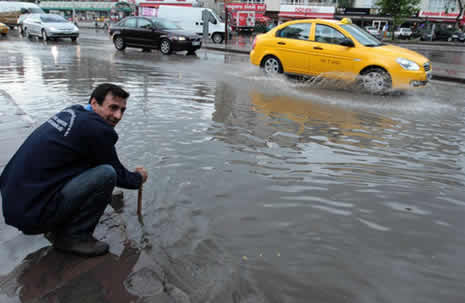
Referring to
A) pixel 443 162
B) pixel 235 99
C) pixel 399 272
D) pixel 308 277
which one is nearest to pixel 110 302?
pixel 308 277

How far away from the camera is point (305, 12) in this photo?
56.7 meters

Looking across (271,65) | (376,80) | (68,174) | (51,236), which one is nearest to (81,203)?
(68,174)

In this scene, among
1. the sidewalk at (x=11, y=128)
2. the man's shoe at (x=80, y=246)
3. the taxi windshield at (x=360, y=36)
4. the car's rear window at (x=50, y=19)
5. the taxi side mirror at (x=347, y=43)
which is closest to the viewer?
the man's shoe at (x=80, y=246)

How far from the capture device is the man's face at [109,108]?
2.53 meters

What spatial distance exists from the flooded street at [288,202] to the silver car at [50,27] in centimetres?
1799

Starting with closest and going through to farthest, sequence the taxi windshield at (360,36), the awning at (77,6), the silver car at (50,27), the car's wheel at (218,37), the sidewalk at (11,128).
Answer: the sidewalk at (11,128) → the taxi windshield at (360,36) → the silver car at (50,27) → the car's wheel at (218,37) → the awning at (77,6)

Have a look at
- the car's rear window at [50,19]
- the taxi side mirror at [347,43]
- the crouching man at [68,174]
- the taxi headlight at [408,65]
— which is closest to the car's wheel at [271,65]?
the taxi side mirror at [347,43]

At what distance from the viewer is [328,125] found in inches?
246

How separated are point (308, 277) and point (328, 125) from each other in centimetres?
402

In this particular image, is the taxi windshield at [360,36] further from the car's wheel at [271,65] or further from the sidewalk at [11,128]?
the sidewalk at [11,128]

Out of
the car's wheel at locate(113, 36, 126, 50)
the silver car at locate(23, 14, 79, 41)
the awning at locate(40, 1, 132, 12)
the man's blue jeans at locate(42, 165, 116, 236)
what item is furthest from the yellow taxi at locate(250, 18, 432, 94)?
the awning at locate(40, 1, 132, 12)

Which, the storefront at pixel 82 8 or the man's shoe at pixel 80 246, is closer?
the man's shoe at pixel 80 246

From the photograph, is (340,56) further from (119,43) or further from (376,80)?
(119,43)

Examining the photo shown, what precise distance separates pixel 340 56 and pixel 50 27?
20.5m
